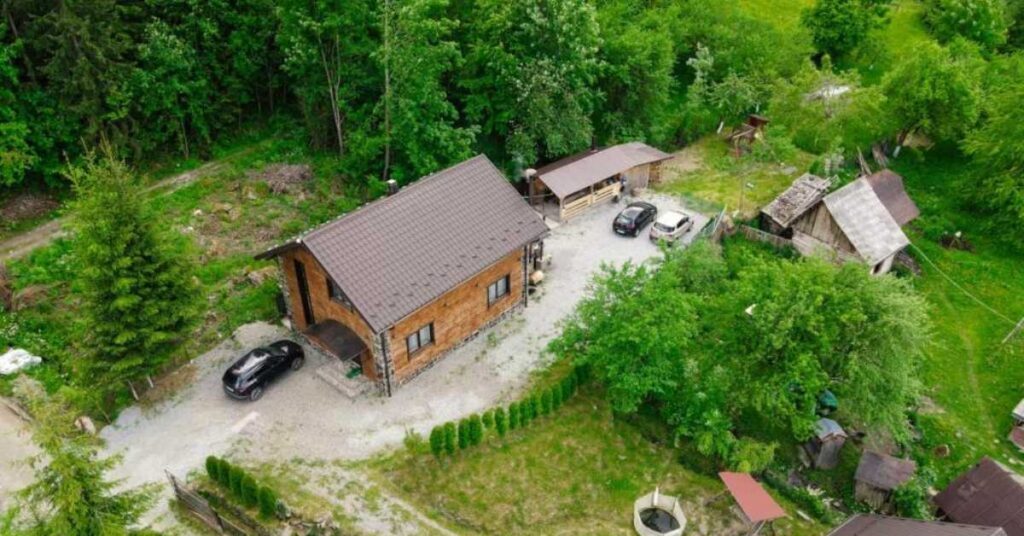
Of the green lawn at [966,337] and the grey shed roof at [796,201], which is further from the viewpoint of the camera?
the grey shed roof at [796,201]

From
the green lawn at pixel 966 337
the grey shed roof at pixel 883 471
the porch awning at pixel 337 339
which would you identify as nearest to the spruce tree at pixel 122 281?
the porch awning at pixel 337 339

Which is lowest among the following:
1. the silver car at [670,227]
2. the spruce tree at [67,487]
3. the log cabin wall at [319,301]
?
the silver car at [670,227]

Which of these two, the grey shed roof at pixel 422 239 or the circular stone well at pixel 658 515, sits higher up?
the grey shed roof at pixel 422 239

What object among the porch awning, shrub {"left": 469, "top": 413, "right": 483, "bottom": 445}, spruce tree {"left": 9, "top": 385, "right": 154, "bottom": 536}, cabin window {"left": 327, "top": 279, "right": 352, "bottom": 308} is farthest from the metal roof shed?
spruce tree {"left": 9, "top": 385, "right": 154, "bottom": 536}

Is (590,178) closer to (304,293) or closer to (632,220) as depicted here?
(632,220)

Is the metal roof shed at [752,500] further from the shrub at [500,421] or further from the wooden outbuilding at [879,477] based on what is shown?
the shrub at [500,421]

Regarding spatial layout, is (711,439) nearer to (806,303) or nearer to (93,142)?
(806,303)

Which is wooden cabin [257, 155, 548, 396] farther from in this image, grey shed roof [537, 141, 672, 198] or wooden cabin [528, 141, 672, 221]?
wooden cabin [528, 141, 672, 221]

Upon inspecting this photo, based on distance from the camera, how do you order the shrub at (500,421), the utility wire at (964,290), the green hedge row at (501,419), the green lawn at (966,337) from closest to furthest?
1. the green hedge row at (501,419)
2. the shrub at (500,421)
3. the green lawn at (966,337)
4. the utility wire at (964,290)

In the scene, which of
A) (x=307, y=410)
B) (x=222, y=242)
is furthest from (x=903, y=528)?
(x=222, y=242)
